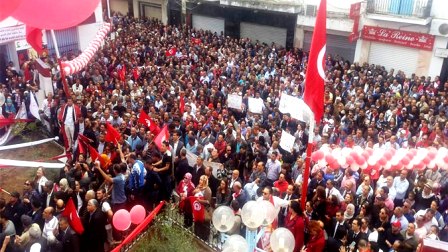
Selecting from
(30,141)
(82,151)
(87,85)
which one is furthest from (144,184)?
(87,85)

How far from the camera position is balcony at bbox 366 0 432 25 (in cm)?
1636

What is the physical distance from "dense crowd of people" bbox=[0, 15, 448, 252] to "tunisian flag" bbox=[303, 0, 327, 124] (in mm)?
1598

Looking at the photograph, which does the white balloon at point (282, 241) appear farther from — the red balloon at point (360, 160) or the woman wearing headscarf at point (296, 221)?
the red balloon at point (360, 160)

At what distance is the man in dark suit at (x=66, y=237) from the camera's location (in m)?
6.47

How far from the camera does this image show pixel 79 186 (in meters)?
7.69

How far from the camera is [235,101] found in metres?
12.3

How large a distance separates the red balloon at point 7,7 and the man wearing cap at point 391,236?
672cm

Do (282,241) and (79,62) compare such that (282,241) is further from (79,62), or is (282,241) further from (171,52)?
(171,52)

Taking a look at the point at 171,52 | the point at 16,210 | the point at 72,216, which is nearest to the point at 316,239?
the point at 72,216

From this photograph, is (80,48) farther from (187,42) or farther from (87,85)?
(87,85)

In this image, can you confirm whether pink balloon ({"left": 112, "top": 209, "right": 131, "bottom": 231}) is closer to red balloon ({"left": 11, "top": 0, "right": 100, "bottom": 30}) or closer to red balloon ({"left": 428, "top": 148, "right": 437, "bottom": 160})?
red balloon ({"left": 11, "top": 0, "right": 100, "bottom": 30})

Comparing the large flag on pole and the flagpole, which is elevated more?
the large flag on pole

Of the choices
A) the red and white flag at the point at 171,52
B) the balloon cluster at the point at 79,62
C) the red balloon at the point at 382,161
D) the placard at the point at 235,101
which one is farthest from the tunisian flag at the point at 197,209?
the red and white flag at the point at 171,52

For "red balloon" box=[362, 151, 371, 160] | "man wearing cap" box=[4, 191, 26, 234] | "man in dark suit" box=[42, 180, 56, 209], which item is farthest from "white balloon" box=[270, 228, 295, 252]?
"man wearing cap" box=[4, 191, 26, 234]
